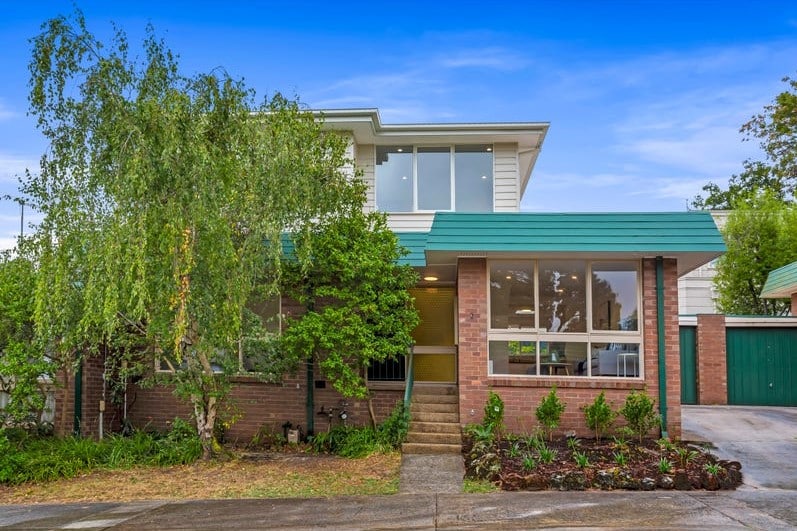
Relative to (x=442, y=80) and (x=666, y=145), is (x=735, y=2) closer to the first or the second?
(x=442, y=80)

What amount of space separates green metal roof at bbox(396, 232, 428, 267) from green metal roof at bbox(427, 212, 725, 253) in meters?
1.28

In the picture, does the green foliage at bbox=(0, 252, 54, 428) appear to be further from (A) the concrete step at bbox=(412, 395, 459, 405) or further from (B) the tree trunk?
(A) the concrete step at bbox=(412, 395, 459, 405)

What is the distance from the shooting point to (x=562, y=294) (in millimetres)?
10477

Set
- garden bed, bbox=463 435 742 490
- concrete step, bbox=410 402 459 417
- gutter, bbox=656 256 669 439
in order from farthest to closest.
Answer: concrete step, bbox=410 402 459 417, gutter, bbox=656 256 669 439, garden bed, bbox=463 435 742 490

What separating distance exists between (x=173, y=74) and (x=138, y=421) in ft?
22.8

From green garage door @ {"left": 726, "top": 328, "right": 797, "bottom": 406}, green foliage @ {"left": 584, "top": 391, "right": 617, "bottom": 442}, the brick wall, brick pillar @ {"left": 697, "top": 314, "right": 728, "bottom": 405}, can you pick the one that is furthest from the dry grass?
green garage door @ {"left": 726, "top": 328, "right": 797, "bottom": 406}

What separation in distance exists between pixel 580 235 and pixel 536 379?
240 centimetres

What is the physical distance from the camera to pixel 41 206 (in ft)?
Result: 27.4

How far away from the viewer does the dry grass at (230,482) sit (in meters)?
8.05

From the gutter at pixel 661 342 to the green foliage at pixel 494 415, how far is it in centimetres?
243

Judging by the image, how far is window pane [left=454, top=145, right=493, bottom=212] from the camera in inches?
593

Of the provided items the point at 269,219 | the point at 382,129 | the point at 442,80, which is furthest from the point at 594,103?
the point at 269,219

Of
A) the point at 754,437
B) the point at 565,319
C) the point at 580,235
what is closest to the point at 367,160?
the point at 580,235

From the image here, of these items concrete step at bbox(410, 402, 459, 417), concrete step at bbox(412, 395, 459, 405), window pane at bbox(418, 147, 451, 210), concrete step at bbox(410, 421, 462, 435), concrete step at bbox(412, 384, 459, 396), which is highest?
window pane at bbox(418, 147, 451, 210)
